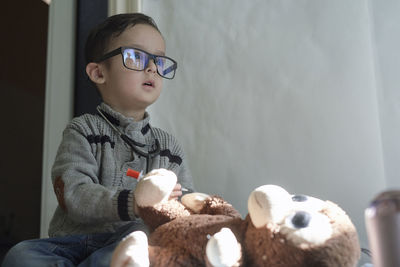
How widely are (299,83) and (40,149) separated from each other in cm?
158

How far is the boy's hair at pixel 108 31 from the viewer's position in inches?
39.9

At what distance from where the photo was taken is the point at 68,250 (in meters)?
0.76

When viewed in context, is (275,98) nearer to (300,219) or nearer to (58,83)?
(300,219)

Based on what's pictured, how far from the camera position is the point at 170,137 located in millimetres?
1096

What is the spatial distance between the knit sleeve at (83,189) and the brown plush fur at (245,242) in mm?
156

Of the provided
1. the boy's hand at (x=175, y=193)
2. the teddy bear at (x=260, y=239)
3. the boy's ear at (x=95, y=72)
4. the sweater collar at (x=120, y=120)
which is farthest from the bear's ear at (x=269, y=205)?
the boy's ear at (x=95, y=72)

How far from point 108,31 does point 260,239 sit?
2.57ft

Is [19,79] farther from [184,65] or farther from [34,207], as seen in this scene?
[184,65]

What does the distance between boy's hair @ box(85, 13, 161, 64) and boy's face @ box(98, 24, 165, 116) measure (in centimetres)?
2

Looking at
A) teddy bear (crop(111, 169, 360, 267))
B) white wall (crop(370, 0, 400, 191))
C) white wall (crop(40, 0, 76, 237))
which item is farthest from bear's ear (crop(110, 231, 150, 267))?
white wall (crop(40, 0, 76, 237))

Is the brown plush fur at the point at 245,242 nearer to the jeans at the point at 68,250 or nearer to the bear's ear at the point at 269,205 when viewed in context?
the bear's ear at the point at 269,205

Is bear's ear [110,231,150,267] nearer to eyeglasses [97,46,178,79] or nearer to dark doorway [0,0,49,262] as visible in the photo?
eyeglasses [97,46,178,79]

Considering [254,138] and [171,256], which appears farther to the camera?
[254,138]

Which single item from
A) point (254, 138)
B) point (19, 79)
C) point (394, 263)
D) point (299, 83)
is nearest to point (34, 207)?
point (19, 79)
